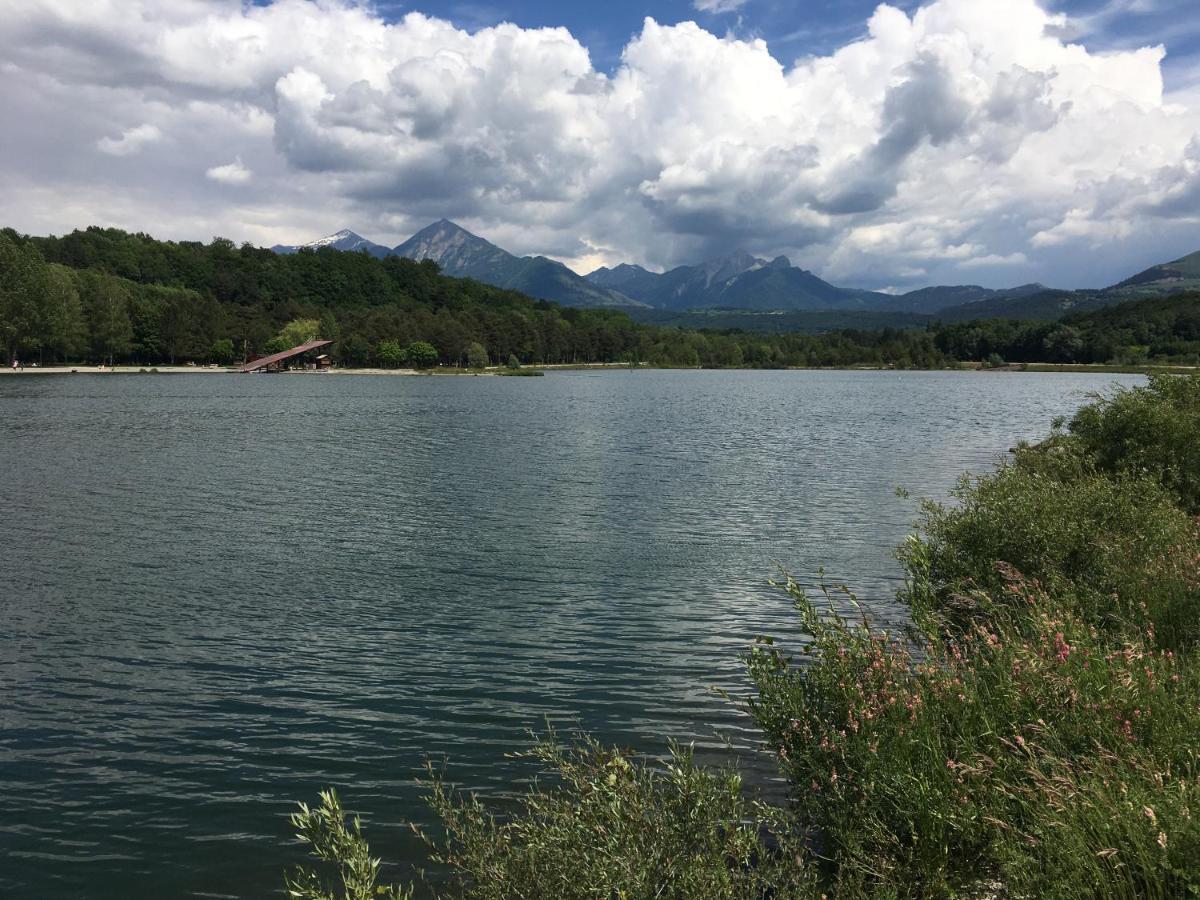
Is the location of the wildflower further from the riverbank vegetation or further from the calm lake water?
the calm lake water

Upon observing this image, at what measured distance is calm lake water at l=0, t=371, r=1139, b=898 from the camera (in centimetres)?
1310

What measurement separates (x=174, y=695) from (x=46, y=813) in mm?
4409

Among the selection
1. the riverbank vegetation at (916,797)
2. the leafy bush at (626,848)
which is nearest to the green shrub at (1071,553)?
the riverbank vegetation at (916,797)

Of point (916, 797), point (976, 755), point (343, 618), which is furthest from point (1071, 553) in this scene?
point (343, 618)

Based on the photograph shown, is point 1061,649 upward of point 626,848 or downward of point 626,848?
upward

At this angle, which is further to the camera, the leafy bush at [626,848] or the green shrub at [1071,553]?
the green shrub at [1071,553]

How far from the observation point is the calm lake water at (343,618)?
1310 cm

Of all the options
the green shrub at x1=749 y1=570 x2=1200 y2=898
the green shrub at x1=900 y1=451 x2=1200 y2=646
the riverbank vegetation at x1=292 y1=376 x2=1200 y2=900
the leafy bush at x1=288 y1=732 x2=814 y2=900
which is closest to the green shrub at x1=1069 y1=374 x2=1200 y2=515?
the green shrub at x1=900 y1=451 x2=1200 y2=646

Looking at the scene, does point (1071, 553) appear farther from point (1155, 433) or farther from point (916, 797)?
point (1155, 433)

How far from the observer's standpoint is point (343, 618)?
72.7 feet

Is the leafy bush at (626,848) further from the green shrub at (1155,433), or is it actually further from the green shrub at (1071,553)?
the green shrub at (1155,433)

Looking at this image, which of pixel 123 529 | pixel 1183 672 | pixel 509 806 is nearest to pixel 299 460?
pixel 123 529

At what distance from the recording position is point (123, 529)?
3241cm

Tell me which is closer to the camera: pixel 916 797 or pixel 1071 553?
pixel 916 797
